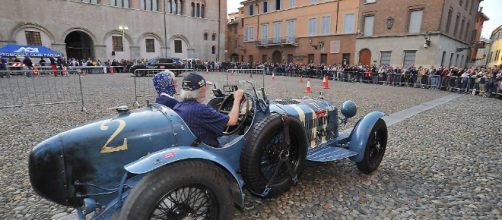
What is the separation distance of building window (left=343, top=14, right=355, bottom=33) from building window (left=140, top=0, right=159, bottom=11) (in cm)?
2375

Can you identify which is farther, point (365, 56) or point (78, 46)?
point (78, 46)

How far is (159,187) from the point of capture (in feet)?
6.15

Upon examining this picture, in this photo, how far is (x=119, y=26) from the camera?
33031 millimetres

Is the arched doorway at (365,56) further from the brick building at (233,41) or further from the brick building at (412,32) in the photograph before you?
the brick building at (233,41)

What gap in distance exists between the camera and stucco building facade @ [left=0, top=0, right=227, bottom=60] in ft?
90.2

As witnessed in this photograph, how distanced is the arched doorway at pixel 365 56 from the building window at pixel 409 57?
10.9 feet

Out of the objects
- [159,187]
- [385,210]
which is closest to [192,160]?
[159,187]

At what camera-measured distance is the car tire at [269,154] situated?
2695 mm

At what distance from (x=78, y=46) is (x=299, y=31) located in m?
27.1

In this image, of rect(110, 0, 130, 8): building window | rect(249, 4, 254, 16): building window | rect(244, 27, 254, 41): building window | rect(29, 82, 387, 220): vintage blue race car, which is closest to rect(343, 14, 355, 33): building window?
rect(244, 27, 254, 41): building window

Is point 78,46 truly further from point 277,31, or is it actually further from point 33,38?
point 277,31

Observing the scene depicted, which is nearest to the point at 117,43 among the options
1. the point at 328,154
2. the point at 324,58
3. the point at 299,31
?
the point at 299,31

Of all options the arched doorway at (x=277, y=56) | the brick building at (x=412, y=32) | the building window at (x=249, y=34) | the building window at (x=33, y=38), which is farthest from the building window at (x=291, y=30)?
the building window at (x=33, y=38)

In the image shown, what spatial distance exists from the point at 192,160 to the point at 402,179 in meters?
3.04
